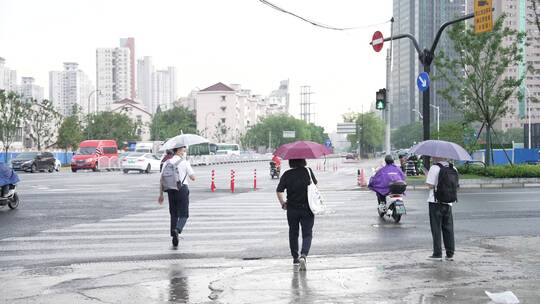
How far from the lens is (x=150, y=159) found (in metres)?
48.0

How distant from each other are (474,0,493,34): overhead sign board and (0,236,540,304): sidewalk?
918 centimetres

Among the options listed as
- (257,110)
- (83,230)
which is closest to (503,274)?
(83,230)

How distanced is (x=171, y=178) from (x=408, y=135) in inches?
6161

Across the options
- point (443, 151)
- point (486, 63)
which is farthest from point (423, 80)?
point (443, 151)

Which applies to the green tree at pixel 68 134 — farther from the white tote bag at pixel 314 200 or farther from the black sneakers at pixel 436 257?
the white tote bag at pixel 314 200

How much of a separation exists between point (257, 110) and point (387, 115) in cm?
16564

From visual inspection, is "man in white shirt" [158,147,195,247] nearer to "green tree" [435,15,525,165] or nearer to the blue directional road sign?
the blue directional road sign

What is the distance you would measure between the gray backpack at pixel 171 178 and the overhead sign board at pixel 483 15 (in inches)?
423

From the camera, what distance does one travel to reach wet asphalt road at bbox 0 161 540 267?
11.3m

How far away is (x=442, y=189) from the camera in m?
10.1

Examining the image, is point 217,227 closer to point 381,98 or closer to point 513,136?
point 381,98

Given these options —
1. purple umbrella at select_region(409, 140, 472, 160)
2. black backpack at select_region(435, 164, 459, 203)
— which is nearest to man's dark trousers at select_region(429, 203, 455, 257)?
black backpack at select_region(435, 164, 459, 203)

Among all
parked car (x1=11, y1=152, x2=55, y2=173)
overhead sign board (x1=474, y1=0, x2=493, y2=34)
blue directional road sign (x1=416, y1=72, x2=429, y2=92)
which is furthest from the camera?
parked car (x1=11, y1=152, x2=55, y2=173)

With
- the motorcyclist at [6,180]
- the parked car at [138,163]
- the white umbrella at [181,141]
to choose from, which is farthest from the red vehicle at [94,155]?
the white umbrella at [181,141]
